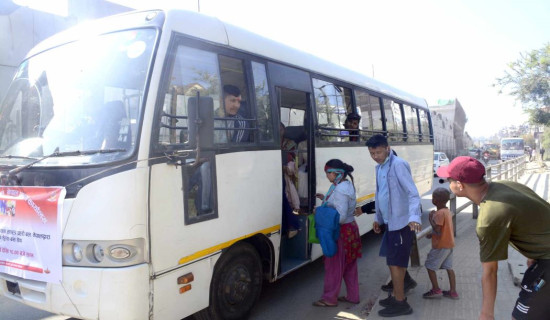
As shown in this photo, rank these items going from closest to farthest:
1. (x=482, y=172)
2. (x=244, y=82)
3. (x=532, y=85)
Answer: (x=482, y=172) → (x=244, y=82) → (x=532, y=85)

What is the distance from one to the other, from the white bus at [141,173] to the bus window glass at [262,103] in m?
0.02

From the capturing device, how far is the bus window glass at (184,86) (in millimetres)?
3379

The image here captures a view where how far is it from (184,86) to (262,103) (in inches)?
49.2

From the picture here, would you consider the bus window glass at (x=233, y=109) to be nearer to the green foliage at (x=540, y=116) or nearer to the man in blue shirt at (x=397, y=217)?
the man in blue shirt at (x=397, y=217)

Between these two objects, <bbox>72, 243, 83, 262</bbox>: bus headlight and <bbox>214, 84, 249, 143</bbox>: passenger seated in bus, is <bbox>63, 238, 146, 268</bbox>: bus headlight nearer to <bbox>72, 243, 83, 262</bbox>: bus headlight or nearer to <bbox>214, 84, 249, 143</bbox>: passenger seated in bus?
<bbox>72, 243, 83, 262</bbox>: bus headlight

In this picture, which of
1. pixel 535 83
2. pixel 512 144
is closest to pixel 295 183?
pixel 535 83

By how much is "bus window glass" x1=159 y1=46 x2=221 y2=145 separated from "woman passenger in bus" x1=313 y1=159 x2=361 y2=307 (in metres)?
1.67

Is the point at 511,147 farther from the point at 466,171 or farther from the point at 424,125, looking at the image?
the point at 466,171

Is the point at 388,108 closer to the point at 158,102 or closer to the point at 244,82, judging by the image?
the point at 244,82

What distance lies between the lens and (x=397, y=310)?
429 centimetres

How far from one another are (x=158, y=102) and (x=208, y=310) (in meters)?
1.98

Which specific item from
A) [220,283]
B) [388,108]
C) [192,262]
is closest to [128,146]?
[192,262]

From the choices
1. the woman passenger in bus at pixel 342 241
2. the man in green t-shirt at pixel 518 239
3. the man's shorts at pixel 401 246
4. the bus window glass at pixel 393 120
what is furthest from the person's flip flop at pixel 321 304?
the bus window glass at pixel 393 120

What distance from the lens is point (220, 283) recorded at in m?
3.89
